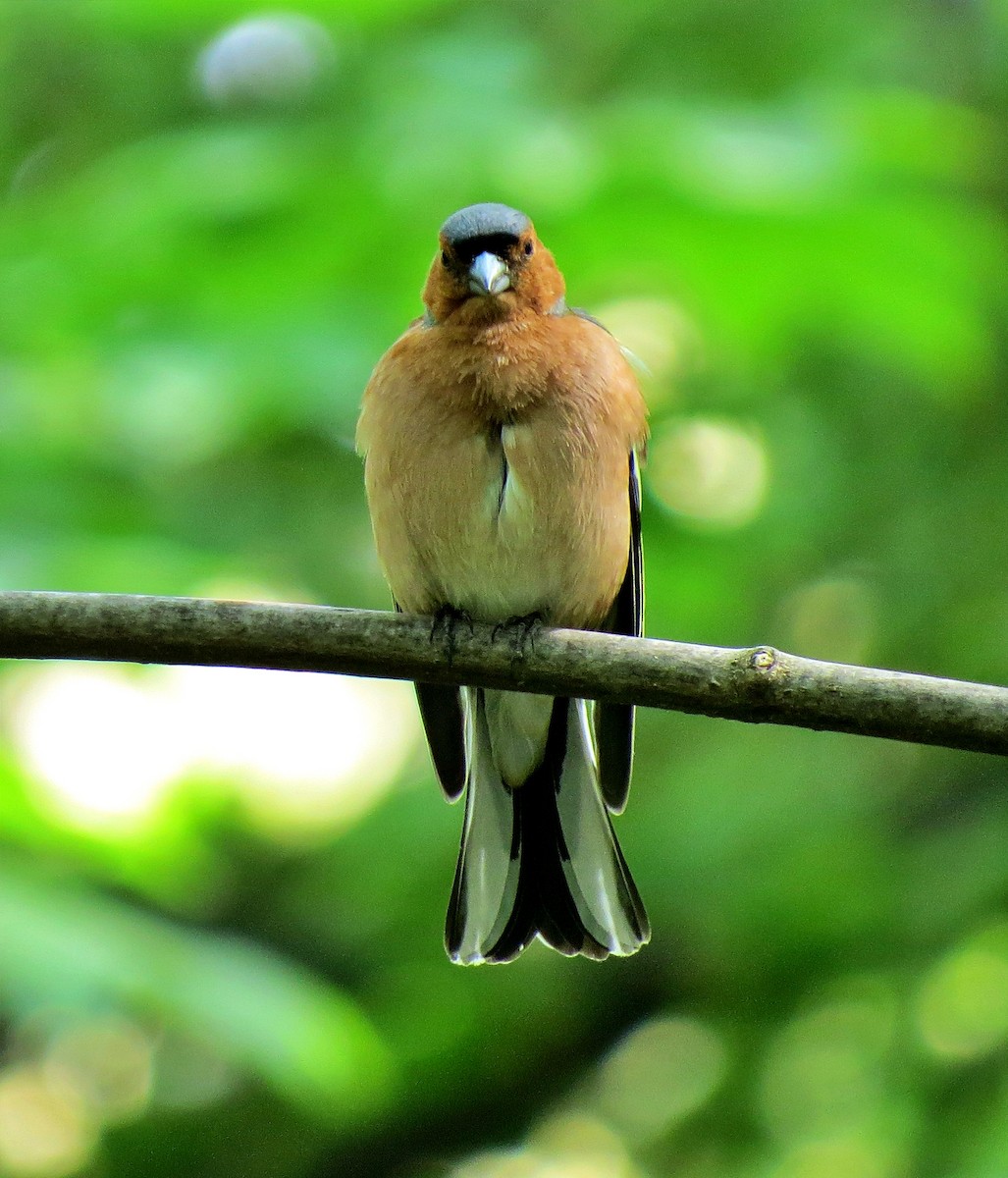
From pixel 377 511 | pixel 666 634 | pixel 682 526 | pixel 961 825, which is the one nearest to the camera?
pixel 377 511

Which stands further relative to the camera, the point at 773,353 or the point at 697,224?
the point at 773,353

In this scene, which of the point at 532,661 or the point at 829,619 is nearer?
the point at 532,661

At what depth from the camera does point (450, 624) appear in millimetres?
3676

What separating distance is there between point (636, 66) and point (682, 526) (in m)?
2.93

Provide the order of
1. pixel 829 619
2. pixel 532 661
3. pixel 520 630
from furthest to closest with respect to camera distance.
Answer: pixel 829 619 → pixel 520 630 → pixel 532 661

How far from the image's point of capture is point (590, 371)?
14.7 ft

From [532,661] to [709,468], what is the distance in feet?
14.2

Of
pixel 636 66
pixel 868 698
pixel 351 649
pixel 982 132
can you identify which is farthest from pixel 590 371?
pixel 982 132

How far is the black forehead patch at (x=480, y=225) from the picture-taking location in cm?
459

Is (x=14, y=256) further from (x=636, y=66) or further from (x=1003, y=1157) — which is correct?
(x=1003, y=1157)

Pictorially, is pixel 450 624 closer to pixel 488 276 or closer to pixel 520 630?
pixel 520 630

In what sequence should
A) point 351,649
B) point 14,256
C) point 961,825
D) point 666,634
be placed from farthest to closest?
point 666,634 < point 961,825 < point 14,256 < point 351,649

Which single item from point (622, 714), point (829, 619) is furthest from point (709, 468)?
point (622, 714)

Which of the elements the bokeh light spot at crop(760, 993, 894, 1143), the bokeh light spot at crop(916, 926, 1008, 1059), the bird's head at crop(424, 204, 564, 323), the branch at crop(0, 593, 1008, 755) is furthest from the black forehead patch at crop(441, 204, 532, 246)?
the bokeh light spot at crop(760, 993, 894, 1143)
